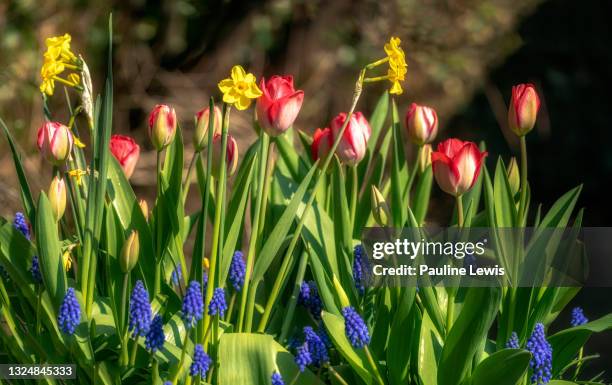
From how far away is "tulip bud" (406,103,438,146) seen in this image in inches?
68.9

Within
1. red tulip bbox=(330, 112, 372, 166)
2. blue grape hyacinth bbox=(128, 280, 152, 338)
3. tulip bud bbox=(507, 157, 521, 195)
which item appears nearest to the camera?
blue grape hyacinth bbox=(128, 280, 152, 338)

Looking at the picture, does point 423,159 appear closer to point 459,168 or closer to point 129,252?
point 459,168

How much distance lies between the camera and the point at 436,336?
1.49 meters

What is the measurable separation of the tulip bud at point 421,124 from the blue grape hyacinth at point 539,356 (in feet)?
1.43

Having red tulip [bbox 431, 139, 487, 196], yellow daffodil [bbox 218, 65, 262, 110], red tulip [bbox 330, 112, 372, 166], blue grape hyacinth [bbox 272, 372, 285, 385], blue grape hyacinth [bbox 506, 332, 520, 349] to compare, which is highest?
red tulip [bbox 330, 112, 372, 166]

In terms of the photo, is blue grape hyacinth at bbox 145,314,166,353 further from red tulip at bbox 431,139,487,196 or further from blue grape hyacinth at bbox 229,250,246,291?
red tulip at bbox 431,139,487,196

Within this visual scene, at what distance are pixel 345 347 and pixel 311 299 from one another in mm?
208

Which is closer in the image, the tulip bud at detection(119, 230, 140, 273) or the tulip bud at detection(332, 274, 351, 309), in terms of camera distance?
the tulip bud at detection(119, 230, 140, 273)

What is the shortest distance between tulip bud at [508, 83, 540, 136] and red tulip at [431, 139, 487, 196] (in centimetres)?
11

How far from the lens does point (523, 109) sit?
1600 mm

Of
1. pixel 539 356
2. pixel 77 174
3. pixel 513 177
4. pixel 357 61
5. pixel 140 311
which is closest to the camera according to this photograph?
pixel 140 311

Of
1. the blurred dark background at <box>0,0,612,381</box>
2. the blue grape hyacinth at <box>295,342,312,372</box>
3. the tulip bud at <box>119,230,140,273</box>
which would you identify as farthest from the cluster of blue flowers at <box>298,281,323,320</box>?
the blurred dark background at <box>0,0,612,381</box>

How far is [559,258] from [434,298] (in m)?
0.25

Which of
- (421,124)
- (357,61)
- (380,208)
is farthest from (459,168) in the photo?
(357,61)
